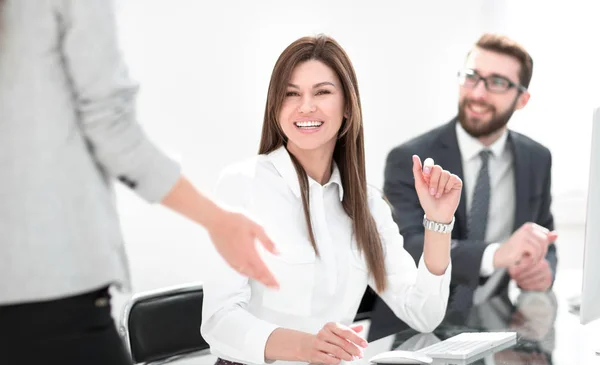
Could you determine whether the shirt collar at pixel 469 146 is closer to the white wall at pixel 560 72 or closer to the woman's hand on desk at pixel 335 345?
the white wall at pixel 560 72

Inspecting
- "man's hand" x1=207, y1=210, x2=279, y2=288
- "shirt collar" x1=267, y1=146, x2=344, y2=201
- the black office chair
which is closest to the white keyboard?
"shirt collar" x1=267, y1=146, x2=344, y2=201

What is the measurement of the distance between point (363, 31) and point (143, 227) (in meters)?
1.56

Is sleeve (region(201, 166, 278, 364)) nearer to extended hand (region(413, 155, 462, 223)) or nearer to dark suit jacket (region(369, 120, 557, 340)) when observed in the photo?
extended hand (region(413, 155, 462, 223))

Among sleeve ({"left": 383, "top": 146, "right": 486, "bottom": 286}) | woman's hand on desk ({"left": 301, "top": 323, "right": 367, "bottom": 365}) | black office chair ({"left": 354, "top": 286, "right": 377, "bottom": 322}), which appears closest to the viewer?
woman's hand on desk ({"left": 301, "top": 323, "right": 367, "bottom": 365})

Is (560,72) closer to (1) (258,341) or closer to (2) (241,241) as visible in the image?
(1) (258,341)

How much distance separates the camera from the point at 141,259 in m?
3.39

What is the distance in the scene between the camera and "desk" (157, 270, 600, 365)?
176 cm

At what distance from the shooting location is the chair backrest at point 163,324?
2.05 m

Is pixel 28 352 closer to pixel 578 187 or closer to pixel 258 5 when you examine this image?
pixel 258 5

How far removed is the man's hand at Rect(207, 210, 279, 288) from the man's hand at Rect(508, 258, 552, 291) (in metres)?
2.06

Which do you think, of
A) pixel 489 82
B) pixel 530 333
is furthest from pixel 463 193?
pixel 530 333

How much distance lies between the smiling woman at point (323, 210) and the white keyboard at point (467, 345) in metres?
0.18

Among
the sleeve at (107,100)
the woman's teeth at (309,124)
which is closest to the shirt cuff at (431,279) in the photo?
the woman's teeth at (309,124)

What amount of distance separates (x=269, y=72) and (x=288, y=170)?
5.47 ft
